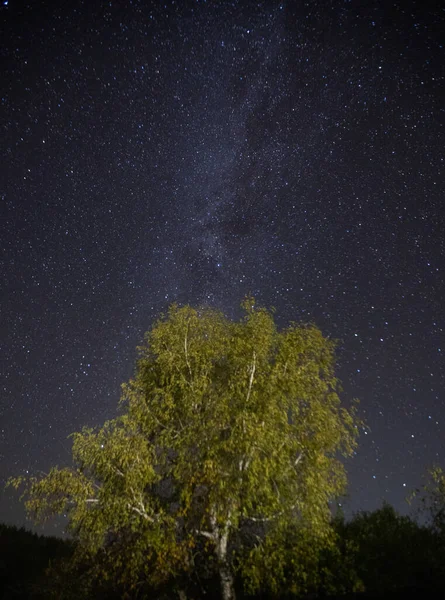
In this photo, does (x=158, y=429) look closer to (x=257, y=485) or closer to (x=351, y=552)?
(x=257, y=485)

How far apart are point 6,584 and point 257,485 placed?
22979mm

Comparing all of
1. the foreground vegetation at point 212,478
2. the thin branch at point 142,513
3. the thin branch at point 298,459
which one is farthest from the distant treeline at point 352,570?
the thin branch at point 298,459

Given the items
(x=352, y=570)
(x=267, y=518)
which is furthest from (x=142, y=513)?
(x=352, y=570)

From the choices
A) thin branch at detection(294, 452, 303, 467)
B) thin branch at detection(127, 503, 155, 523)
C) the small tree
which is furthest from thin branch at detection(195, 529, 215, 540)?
thin branch at detection(294, 452, 303, 467)

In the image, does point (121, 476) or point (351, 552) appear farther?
point (351, 552)

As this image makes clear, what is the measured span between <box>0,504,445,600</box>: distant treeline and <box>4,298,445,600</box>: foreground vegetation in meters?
0.15

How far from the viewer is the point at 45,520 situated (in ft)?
42.3

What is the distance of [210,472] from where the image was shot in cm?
1165

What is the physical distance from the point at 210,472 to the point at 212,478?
0.61 ft

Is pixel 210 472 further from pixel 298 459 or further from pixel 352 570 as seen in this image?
pixel 352 570

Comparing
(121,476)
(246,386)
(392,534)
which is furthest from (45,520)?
(392,534)

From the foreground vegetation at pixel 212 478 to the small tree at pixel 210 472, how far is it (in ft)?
0.15

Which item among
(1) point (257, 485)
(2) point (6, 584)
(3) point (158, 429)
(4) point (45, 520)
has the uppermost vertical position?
(3) point (158, 429)

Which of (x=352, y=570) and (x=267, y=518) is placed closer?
(x=267, y=518)
